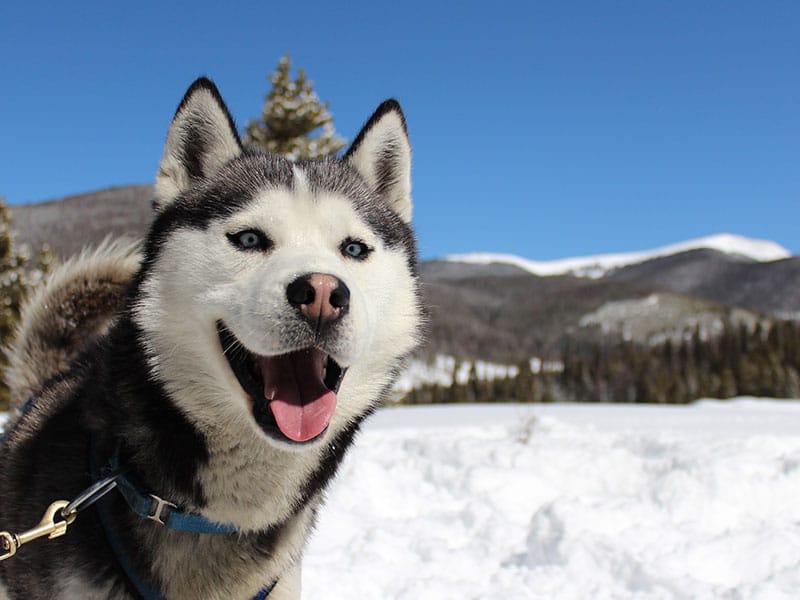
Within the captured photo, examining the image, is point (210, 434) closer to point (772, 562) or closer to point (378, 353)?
point (378, 353)

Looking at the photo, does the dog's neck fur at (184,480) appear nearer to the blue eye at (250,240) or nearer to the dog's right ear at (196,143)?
the blue eye at (250,240)

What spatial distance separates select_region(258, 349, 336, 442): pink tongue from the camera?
211 cm

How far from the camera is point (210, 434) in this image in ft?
7.38

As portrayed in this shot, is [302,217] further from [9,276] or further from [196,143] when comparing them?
[9,276]

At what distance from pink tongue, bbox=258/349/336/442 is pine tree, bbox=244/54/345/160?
16.2 metres

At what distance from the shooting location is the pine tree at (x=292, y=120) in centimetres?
1789

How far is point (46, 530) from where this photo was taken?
2047mm

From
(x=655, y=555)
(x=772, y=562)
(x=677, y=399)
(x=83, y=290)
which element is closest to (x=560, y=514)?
(x=655, y=555)

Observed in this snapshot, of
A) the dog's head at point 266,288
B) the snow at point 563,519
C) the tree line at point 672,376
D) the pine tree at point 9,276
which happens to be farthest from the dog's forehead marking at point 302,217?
the tree line at point 672,376

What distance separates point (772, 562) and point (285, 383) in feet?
11.6

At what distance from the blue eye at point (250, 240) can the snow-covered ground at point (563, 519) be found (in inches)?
96.1

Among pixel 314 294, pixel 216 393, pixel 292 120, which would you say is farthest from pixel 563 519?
pixel 292 120

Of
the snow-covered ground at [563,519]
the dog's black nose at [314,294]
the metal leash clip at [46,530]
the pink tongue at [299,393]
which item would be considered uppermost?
the dog's black nose at [314,294]

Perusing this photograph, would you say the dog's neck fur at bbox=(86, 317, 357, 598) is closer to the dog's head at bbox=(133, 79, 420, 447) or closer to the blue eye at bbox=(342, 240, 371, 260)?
the dog's head at bbox=(133, 79, 420, 447)
